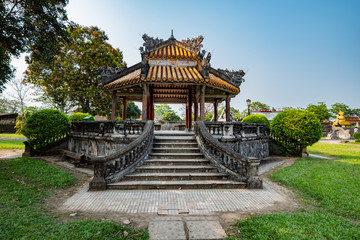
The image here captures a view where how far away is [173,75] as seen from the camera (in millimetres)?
9977

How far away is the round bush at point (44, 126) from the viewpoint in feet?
35.8

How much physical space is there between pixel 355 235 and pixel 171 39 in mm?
13146

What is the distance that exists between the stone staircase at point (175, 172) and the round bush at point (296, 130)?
7310 mm

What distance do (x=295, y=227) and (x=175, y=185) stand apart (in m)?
3.23

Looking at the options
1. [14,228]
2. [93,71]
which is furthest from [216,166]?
[93,71]

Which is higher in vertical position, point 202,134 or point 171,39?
point 171,39

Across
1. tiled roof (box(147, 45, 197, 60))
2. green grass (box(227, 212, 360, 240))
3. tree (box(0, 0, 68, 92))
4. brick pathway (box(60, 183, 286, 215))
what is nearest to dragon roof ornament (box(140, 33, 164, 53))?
tiled roof (box(147, 45, 197, 60))

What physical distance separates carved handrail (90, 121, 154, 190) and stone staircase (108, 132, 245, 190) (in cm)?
23

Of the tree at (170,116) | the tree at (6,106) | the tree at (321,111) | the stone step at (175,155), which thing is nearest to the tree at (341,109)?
the tree at (321,111)

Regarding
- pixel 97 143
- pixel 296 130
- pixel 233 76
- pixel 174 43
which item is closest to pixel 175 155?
pixel 97 143

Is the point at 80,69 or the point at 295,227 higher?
the point at 80,69

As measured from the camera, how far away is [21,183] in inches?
241

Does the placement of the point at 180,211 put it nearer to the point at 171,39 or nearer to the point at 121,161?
the point at 121,161

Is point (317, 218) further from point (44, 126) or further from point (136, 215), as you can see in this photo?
point (44, 126)
